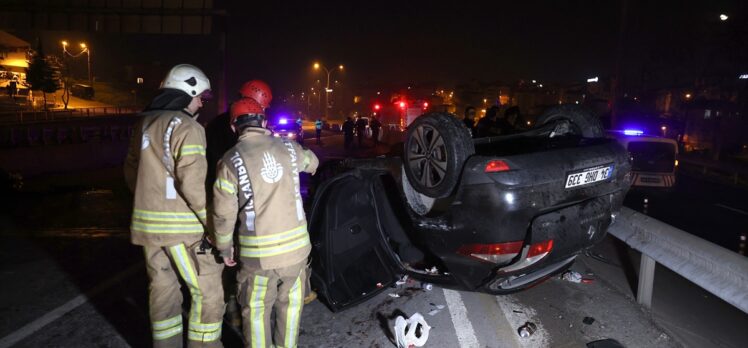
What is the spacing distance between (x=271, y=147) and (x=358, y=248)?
181 centimetres

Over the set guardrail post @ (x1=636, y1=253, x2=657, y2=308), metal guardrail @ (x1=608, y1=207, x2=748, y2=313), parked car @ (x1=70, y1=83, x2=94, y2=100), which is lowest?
guardrail post @ (x1=636, y1=253, x2=657, y2=308)

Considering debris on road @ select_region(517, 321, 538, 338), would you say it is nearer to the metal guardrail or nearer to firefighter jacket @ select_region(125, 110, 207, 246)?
the metal guardrail

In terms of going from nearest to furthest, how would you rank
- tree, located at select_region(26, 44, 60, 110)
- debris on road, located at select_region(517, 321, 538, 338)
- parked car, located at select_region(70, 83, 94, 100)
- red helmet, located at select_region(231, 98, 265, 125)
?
red helmet, located at select_region(231, 98, 265, 125) < debris on road, located at select_region(517, 321, 538, 338) < tree, located at select_region(26, 44, 60, 110) < parked car, located at select_region(70, 83, 94, 100)

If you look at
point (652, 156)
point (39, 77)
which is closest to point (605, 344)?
point (652, 156)

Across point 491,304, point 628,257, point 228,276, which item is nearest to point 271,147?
point 228,276

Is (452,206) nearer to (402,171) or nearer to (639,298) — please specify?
(402,171)

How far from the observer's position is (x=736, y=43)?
21031mm

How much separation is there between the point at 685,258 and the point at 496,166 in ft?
6.02

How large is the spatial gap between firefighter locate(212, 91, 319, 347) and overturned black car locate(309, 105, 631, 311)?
0.99 metres

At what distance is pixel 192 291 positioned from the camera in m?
3.18

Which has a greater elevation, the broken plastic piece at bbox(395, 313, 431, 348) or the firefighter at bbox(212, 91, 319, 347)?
the firefighter at bbox(212, 91, 319, 347)

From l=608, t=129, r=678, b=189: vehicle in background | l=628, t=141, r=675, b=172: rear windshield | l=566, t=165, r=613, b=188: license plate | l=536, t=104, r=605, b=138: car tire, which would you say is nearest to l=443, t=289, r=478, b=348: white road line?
l=566, t=165, r=613, b=188: license plate

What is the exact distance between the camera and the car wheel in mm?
3346

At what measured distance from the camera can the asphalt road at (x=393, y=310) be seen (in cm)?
355
